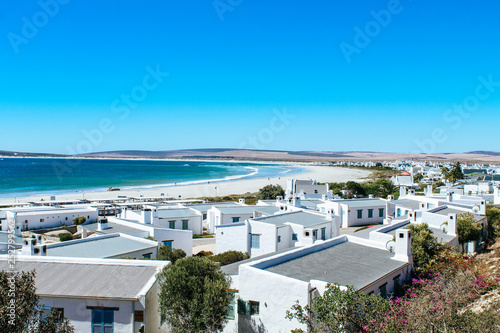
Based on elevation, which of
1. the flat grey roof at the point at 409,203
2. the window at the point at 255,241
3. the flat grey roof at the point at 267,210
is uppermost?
the flat grey roof at the point at 409,203

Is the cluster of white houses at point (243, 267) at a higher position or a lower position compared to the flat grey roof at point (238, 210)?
higher

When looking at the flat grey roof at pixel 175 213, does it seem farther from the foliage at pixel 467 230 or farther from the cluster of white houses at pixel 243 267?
the foliage at pixel 467 230

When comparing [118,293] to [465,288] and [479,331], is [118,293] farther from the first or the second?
[465,288]

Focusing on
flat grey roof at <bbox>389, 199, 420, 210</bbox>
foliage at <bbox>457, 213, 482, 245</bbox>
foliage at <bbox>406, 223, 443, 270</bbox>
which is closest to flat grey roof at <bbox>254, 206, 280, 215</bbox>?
flat grey roof at <bbox>389, 199, 420, 210</bbox>

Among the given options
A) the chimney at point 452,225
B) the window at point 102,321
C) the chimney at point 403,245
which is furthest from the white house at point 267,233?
the window at point 102,321

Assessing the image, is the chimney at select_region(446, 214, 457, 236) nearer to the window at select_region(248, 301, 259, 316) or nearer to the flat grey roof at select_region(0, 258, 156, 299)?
the window at select_region(248, 301, 259, 316)

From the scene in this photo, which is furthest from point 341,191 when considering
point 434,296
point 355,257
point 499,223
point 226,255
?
point 434,296
